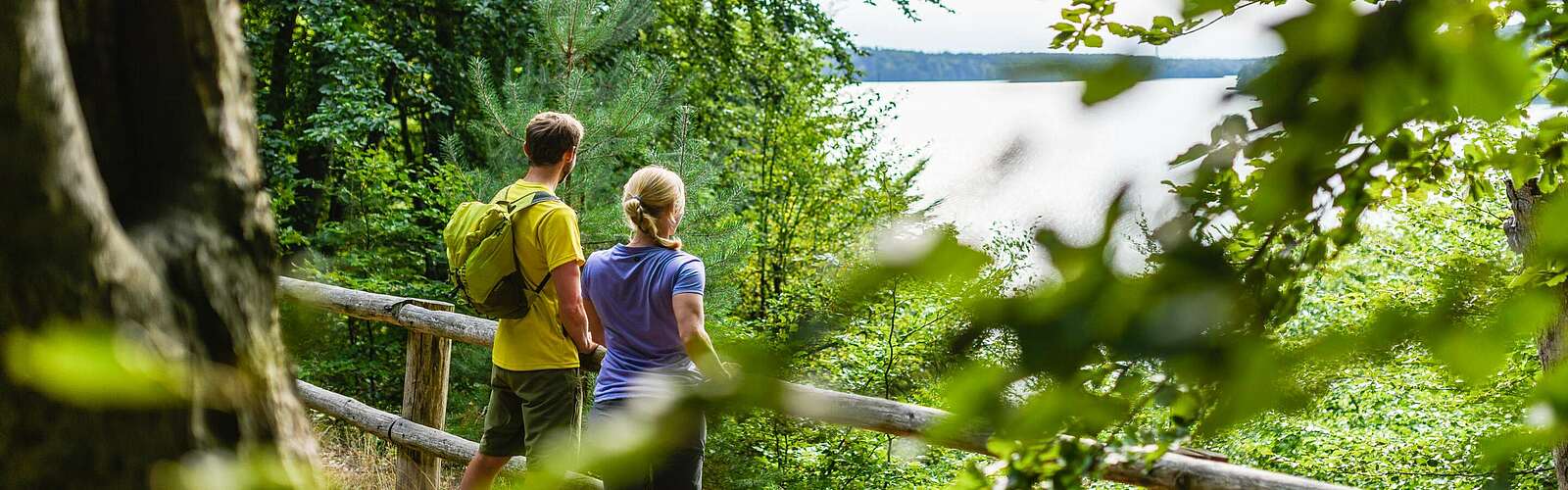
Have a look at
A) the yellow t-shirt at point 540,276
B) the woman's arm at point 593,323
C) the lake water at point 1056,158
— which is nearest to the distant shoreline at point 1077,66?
the lake water at point 1056,158

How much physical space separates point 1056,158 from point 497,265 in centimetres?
249

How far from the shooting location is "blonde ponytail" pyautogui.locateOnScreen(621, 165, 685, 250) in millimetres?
2668

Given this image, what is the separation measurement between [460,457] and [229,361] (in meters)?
3.33

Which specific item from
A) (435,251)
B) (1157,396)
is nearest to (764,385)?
(1157,396)

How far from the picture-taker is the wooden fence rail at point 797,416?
47 cm

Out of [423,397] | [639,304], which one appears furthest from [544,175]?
[423,397]

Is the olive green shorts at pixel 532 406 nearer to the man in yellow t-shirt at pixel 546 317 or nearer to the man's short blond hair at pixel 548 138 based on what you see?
the man in yellow t-shirt at pixel 546 317

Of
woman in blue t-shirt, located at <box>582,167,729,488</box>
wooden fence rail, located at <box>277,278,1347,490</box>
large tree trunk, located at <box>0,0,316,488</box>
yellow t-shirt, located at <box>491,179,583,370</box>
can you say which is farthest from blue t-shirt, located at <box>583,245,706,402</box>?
large tree trunk, located at <box>0,0,316,488</box>

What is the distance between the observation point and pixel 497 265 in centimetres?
287

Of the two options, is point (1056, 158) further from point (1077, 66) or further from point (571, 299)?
point (571, 299)

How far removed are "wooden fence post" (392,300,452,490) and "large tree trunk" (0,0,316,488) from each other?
3539 mm

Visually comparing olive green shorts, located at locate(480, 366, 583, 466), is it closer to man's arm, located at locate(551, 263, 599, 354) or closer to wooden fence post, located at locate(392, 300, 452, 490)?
man's arm, located at locate(551, 263, 599, 354)

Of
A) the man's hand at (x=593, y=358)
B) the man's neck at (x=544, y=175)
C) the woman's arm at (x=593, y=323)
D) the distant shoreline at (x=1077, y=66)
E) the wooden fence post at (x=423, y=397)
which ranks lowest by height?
the wooden fence post at (x=423, y=397)

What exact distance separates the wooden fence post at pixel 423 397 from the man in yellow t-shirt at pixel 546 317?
39.6 inches
